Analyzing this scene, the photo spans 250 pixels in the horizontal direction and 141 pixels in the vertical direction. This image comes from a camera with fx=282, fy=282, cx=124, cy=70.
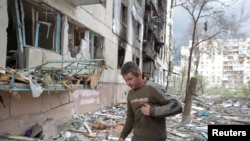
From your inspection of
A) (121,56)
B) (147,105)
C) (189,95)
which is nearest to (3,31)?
(147,105)

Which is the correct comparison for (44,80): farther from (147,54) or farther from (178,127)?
(147,54)

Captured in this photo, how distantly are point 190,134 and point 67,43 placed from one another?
4.54m

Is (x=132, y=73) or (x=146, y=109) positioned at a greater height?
→ (x=132, y=73)

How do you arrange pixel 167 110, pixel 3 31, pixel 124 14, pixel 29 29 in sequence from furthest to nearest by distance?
pixel 124 14 → pixel 29 29 → pixel 3 31 → pixel 167 110

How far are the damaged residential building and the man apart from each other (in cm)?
276

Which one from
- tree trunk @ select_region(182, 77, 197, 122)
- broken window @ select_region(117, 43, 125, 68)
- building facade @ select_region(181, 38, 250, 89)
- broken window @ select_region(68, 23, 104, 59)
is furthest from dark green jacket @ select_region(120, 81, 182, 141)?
building facade @ select_region(181, 38, 250, 89)

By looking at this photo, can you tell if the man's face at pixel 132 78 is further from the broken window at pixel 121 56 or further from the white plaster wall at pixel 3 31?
the broken window at pixel 121 56

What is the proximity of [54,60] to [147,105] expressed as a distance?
544 centimetres

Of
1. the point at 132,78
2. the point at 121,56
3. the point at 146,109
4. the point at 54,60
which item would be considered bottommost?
the point at 146,109

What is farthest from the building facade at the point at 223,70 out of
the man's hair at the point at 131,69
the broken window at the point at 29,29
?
the man's hair at the point at 131,69

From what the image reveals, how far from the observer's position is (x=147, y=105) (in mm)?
2689

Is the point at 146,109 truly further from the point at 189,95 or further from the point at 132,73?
the point at 189,95

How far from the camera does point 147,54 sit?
23.2 meters

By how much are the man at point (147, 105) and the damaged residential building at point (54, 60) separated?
276cm
